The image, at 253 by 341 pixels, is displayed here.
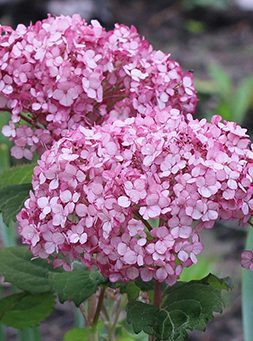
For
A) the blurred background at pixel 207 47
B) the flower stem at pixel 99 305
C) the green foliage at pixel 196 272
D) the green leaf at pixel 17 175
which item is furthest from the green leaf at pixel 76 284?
the blurred background at pixel 207 47

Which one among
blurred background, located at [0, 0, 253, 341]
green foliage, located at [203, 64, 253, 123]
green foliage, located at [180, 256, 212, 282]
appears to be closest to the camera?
green foliage, located at [180, 256, 212, 282]

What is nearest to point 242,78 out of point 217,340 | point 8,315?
point 217,340

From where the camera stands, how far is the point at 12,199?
4.36ft

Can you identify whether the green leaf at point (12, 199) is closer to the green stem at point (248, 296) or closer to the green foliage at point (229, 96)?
the green stem at point (248, 296)

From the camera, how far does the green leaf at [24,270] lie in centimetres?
147

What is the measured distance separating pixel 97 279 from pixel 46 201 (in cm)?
18

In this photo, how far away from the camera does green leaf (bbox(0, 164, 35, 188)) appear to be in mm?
1452

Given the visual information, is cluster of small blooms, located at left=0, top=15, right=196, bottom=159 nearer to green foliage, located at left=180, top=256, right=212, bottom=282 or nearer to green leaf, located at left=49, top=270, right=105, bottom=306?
green leaf, located at left=49, top=270, right=105, bottom=306

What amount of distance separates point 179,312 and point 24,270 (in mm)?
350

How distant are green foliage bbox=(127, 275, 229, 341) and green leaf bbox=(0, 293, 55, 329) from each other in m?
0.31

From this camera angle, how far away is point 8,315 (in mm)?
1541

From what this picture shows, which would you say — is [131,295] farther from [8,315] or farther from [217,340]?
[217,340]

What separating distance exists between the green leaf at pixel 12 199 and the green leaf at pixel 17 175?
7 centimetres

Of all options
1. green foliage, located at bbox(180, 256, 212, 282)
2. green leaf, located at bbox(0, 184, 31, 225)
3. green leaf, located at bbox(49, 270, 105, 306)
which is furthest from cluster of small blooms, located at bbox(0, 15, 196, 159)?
green foliage, located at bbox(180, 256, 212, 282)
